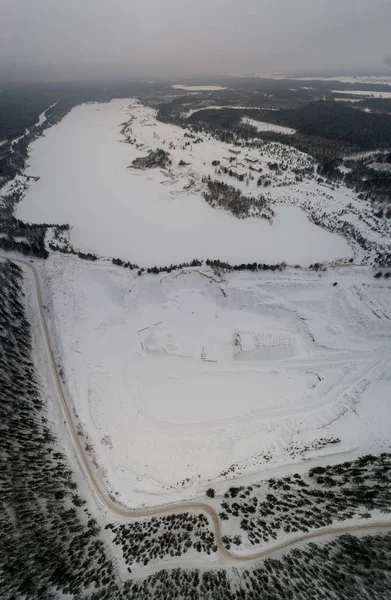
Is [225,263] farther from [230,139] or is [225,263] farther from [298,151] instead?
[230,139]

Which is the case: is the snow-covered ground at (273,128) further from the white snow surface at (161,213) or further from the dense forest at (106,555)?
the dense forest at (106,555)

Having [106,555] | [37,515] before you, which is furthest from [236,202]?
[106,555]

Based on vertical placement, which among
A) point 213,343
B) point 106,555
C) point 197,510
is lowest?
point 197,510

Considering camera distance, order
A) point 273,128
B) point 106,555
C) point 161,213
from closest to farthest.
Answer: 1. point 106,555
2. point 161,213
3. point 273,128

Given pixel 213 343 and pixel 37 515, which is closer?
pixel 37 515

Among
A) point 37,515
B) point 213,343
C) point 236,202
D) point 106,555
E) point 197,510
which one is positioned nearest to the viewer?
point 106,555

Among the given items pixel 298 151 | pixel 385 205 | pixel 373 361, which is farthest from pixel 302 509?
pixel 298 151

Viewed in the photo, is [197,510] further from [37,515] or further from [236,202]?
[236,202]
